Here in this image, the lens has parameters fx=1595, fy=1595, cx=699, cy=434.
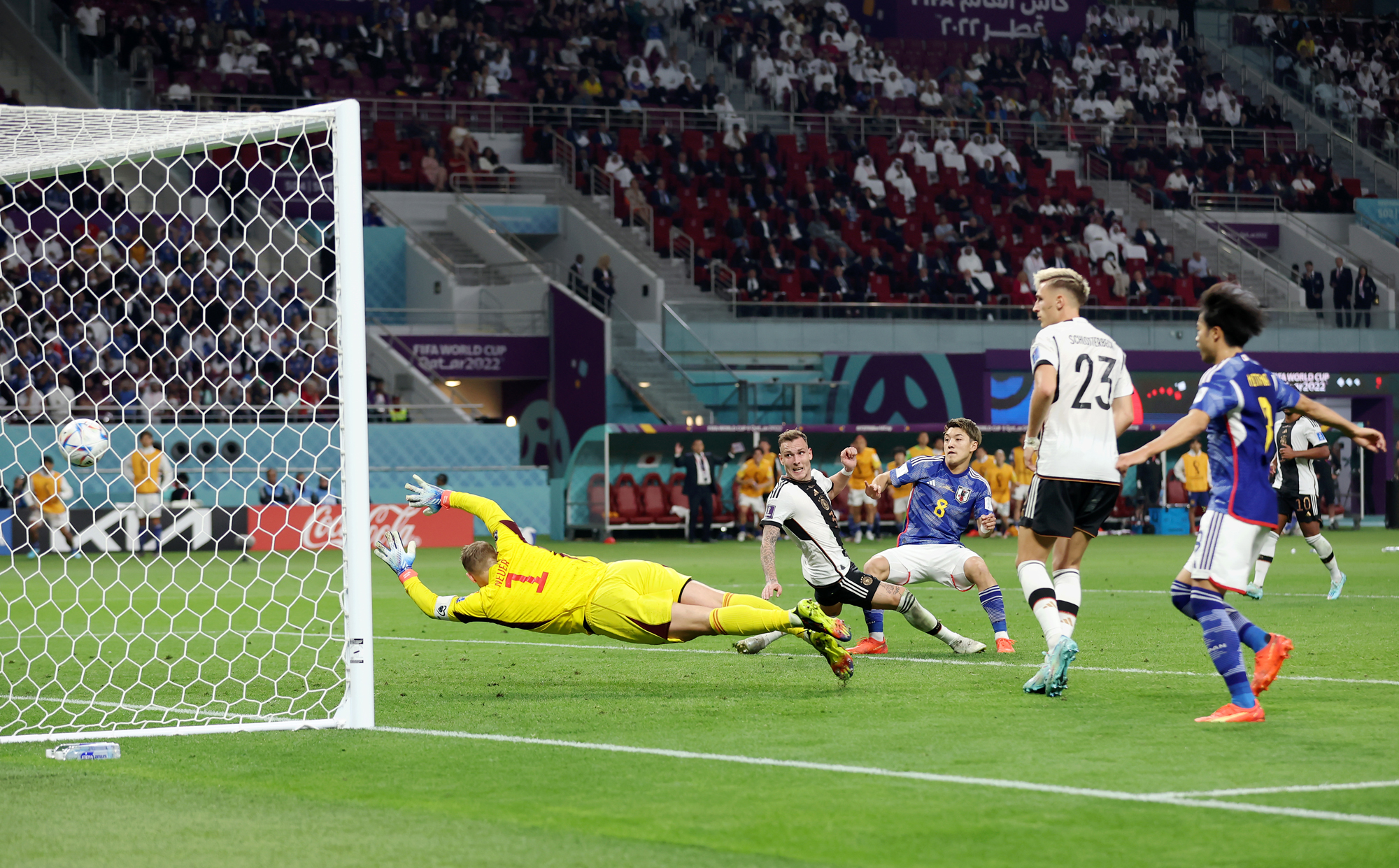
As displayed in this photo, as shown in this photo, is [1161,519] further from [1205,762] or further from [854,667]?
[1205,762]

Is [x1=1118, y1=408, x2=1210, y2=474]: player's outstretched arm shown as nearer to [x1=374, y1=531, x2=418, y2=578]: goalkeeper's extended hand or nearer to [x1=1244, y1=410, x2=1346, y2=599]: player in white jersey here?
[x1=374, y1=531, x2=418, y2=578]: goalkeeper's extended hand

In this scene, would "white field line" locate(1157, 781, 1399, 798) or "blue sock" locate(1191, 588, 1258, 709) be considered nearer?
"white field line" locate(1157, 781, 1399, 798)

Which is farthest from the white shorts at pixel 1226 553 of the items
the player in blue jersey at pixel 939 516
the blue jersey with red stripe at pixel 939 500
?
the blue jersey with red stripe at pixel 939 500

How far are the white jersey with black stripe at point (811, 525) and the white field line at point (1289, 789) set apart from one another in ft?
14.4

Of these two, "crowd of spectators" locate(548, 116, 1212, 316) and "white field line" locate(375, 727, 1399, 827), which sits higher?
"crowd of spectators" locate(548, 116, 1212, 316)

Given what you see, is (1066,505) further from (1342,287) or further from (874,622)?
(1342,287)

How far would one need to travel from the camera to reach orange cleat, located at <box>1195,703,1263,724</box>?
698 centimetres

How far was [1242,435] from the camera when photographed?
23.3ft

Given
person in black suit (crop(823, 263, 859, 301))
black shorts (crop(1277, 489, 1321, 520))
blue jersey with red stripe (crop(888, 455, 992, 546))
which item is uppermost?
person in black suit (crop(823, 263, 859, 301))

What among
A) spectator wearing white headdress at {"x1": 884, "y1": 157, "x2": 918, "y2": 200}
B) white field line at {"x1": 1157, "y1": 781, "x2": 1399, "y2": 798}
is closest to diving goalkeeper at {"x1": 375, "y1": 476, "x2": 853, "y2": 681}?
white field line at {"x1": 1157, "y1": 781, "x2": 1399, "y2": 798}


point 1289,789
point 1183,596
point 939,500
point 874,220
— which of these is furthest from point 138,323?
point 1289,789

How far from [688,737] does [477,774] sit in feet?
3.72

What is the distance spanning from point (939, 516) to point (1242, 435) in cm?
375

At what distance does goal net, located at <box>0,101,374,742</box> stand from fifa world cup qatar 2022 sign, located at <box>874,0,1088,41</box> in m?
18.1
